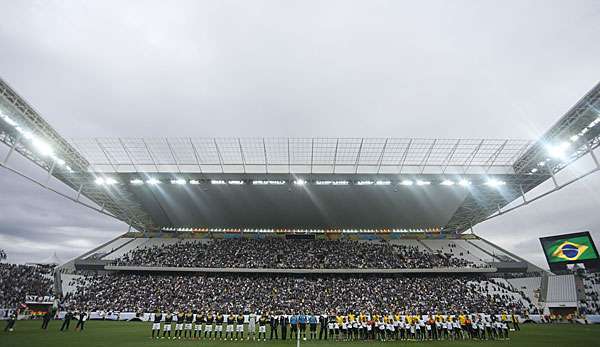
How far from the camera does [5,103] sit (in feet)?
68.3

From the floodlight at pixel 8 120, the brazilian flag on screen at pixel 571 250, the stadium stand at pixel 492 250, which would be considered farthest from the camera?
the stadium stand at pixel 492 250

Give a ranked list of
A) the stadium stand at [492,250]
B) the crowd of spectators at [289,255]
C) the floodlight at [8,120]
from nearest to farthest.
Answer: the floodlight at [8,120] < the crowd of spectators at [289,255] < the stadium stand at [492,250]

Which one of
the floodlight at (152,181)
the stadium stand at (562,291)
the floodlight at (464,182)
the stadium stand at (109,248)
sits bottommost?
the stadium stand at (562,291)

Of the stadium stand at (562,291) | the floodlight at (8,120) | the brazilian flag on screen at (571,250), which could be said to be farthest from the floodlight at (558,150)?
the floodlight at (8,120)

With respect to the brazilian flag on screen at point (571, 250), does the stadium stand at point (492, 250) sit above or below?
above

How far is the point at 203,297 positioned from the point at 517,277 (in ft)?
128

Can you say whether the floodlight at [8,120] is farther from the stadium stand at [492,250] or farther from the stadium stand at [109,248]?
the stadium stand at [492,250]

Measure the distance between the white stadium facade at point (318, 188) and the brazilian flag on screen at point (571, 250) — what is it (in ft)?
8.02

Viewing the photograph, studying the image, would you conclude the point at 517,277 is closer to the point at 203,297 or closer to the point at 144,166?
the point at 203,297

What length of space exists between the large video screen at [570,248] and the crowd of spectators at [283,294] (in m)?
6.64

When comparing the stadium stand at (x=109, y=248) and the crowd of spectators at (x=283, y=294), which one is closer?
the crowd of spectators at (x=283, y=294)

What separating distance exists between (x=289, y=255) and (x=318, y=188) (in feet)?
40.4

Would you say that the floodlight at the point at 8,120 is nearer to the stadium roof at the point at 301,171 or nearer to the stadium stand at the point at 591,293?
the stadium roof at the point at 301,171

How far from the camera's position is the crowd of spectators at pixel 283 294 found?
33969mm
